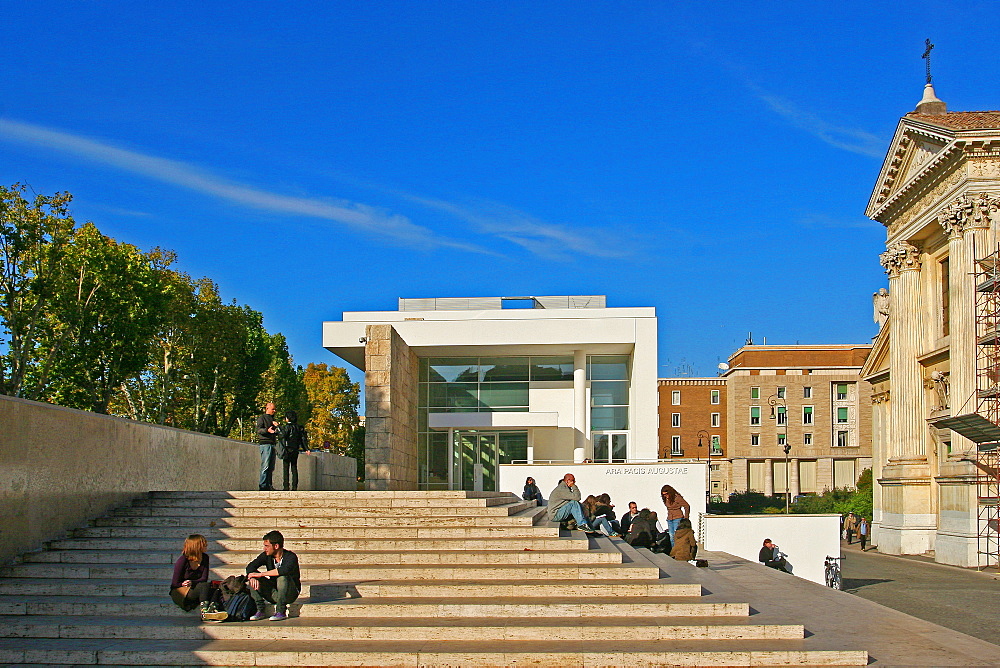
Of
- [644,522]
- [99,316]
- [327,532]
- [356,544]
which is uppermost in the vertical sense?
[99,316]

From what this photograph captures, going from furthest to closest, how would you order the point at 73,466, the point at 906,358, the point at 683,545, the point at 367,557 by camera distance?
the point at 906,358, the point at 683,545, the point at 73,466, the point at 367,557

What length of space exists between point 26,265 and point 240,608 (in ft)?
96.6

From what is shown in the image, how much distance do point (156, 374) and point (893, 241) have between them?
3751 centimetres

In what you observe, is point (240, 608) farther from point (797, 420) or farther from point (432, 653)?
point (797, 420)

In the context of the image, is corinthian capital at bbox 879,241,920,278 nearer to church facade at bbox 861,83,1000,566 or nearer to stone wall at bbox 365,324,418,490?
church facade at bbox 861,83,1000,566

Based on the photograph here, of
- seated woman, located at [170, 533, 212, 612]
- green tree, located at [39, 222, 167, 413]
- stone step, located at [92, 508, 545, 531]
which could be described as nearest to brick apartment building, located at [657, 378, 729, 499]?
green tree, located at [39, 222, 167, 413]

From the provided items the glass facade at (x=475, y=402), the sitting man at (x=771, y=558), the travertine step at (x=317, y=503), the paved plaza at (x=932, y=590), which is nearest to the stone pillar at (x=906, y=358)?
the paved plaza at (x=932, y=590)

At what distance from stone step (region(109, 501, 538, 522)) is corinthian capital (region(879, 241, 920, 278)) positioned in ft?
97.8

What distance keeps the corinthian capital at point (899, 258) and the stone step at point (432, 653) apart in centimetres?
3330

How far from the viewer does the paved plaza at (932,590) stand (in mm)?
18359

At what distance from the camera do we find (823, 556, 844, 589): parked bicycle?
23891 millimetres

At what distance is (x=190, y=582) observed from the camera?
10.7 metres

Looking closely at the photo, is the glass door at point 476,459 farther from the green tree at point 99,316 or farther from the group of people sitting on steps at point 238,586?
the group of people sitting on steps at point 238,586

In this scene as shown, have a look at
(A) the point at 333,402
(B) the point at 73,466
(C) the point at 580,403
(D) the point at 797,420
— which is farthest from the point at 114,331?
(D) the point at 797,420
